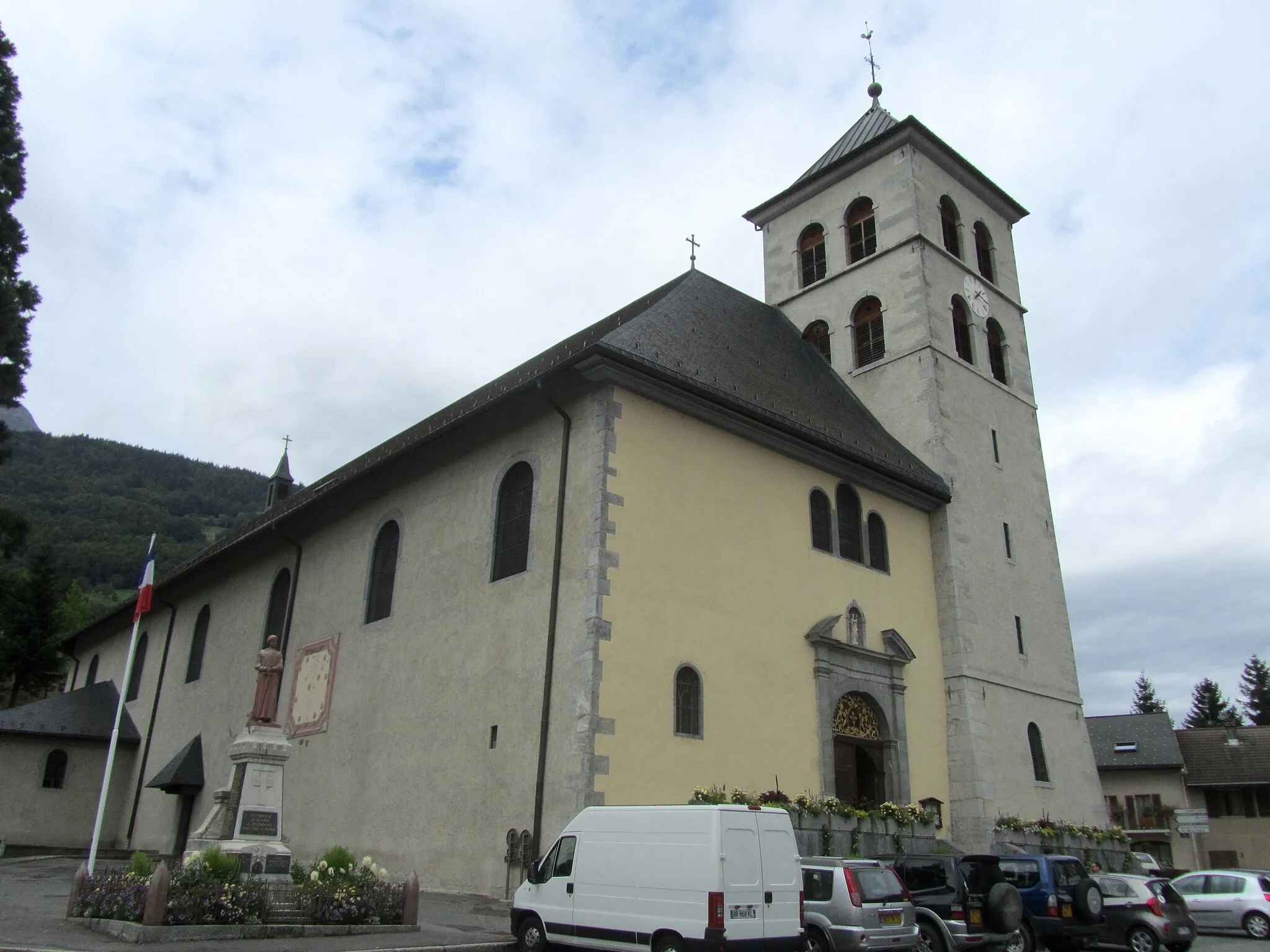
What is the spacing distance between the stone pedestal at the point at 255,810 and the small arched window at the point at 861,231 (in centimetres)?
1776

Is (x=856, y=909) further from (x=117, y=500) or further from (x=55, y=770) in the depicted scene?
(x=117, y=500)

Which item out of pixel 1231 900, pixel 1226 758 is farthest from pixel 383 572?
pixel 1226 758

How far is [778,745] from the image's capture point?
53.6 feet

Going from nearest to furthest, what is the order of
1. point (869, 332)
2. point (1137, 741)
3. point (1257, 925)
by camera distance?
point (1257, 925) → point (869, 332) → point (1137, 741)

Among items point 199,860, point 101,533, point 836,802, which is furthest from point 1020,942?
point 101,533

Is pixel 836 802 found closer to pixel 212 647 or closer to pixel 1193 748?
pixel 212 647

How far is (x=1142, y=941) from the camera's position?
46.0 feet

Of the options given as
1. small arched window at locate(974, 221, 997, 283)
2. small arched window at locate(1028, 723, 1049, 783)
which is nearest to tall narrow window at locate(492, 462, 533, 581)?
small arched window at locate(1028, 723, 1049, 783)

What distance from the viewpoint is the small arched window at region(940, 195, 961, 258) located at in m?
26.3

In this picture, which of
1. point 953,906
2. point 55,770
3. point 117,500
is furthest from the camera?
point 117,500

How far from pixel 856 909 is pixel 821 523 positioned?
9.12m

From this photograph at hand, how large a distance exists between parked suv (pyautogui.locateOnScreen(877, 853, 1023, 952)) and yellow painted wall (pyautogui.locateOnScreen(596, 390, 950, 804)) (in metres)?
3.46

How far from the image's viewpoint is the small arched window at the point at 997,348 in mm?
25812

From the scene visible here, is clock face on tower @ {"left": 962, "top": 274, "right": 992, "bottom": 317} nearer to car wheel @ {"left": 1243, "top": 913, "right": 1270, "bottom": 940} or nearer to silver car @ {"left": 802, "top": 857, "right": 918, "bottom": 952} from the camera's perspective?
car wheel @ {"left": 1243, "top": 913, "right": 1270, "bottom": 940}
